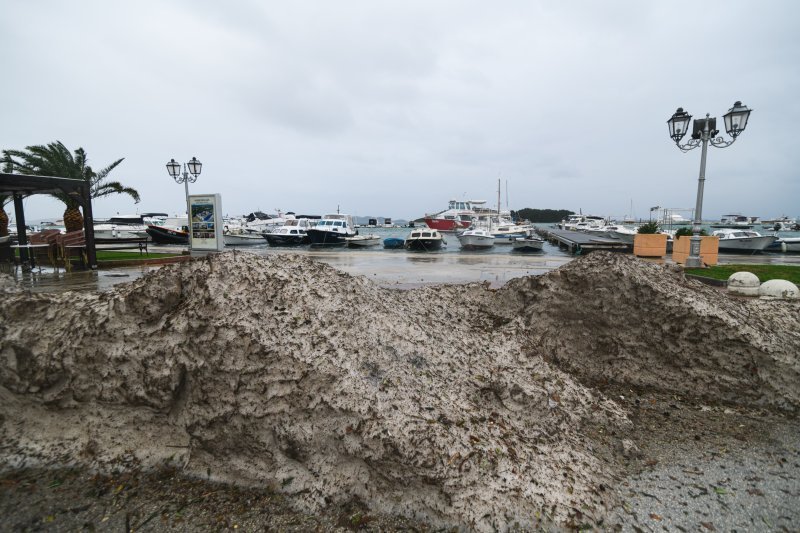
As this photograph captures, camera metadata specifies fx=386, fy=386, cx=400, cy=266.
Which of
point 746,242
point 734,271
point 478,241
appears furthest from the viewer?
point 478,241

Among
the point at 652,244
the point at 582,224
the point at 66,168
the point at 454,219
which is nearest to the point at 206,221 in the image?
the point at 66,168

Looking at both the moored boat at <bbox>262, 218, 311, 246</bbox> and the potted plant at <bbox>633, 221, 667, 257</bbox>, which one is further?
the moored boat at <bbox>262, 218, 311, 246</bbox>

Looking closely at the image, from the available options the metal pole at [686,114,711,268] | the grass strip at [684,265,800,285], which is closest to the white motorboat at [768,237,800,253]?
the grass strip at [684,265,800,285]

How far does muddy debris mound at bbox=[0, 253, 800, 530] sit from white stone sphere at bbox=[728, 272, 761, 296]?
5.25m

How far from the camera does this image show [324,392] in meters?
3.04

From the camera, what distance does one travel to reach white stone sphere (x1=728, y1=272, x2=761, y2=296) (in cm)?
844

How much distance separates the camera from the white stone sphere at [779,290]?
7465 millimetres

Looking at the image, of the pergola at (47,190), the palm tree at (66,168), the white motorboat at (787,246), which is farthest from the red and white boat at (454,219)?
the pergola at (47,190)

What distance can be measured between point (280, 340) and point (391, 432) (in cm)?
118

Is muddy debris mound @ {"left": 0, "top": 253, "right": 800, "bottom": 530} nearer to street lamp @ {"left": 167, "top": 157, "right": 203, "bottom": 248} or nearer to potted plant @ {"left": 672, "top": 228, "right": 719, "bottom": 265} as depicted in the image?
potted plant @ {"left": 672, "top": 228, "right": 719, "bottom": 265}

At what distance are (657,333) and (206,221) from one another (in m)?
15.0

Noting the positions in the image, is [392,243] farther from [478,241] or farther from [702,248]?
[702,248]

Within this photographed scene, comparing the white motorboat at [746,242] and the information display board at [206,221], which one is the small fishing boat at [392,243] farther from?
the white motorboat at [746,242]

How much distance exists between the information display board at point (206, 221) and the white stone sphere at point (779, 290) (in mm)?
15896
